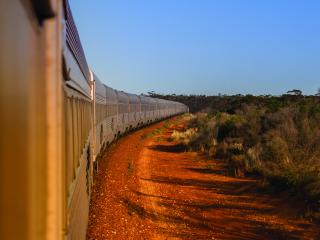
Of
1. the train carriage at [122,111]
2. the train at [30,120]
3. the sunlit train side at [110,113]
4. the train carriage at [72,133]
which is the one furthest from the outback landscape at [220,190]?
the train at [30,120]

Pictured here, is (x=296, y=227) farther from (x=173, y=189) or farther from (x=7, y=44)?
(x=7, y=44)

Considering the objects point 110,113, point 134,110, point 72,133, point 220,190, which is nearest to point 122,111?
point 110,113

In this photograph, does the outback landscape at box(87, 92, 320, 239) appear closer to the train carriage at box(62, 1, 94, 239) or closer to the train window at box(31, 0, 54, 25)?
the train carriage at box(62, 1, 94, 239)

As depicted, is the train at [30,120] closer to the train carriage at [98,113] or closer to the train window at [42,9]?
the train window at [42,9]

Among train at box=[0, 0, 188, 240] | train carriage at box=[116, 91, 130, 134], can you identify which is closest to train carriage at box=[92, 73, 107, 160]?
train carriage at box=[116, 91, 130, 134]

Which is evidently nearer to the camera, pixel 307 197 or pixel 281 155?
pixel 307 197

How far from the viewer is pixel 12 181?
1554 millimetres

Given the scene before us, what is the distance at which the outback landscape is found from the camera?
9.82m

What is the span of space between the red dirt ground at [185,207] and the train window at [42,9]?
7246mm

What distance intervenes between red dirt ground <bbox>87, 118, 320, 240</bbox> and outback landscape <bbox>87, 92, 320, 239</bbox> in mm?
19

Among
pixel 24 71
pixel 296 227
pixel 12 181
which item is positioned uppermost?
pixel 24 71

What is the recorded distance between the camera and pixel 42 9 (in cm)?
191

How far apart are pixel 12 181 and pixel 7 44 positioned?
0.41 meters

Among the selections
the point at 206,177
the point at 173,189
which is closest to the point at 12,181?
the point at 173,189
